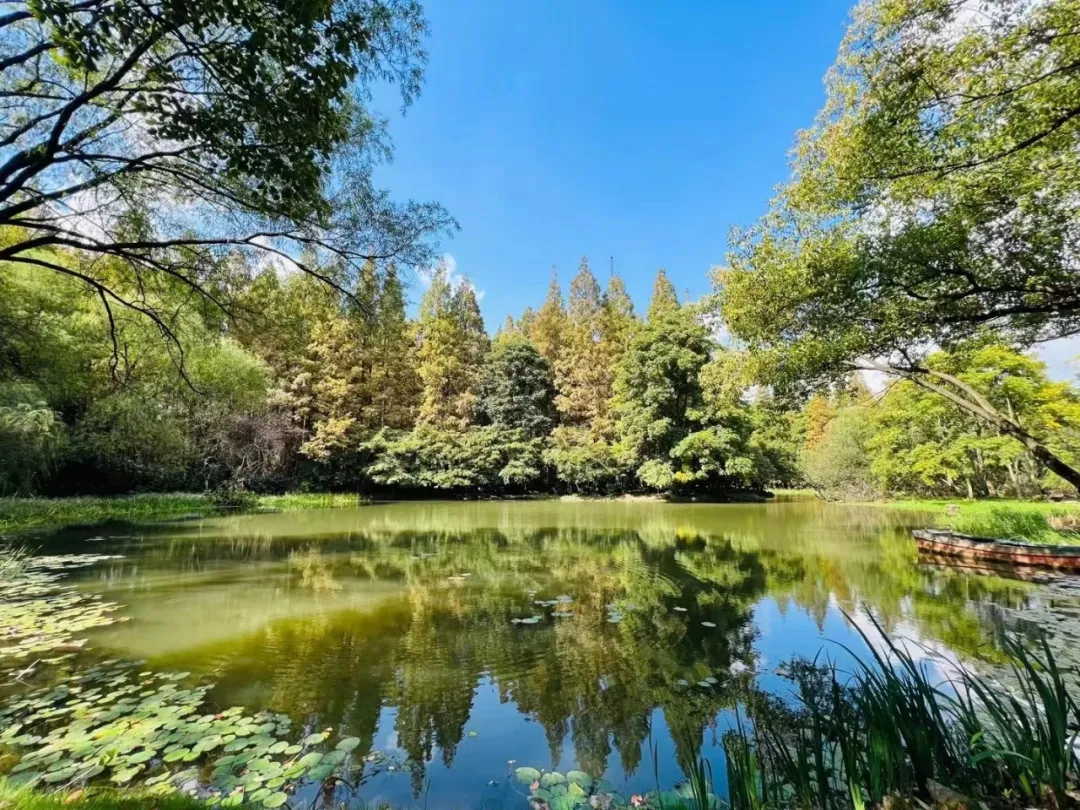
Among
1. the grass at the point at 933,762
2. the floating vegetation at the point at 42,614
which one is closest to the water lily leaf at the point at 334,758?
the grass at the point at 933,762

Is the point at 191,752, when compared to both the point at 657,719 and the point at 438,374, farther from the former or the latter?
the point at 438,374

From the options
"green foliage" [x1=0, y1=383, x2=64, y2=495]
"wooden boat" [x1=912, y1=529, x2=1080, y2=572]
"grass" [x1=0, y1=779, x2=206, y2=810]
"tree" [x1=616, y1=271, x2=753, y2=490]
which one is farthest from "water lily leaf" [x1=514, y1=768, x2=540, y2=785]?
"tree" [x1=616, y1=271, x2=753, y2=490]

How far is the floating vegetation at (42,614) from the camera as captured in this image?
14.6 feet

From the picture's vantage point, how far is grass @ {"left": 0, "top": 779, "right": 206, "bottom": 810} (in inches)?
70.2

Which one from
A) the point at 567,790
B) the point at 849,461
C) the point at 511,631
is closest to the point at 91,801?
the point at 567,790

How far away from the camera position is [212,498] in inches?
746

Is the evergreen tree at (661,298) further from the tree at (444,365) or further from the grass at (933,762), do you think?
the grass at (933,762)

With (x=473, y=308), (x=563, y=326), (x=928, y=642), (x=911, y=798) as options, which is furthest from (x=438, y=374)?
(x=911, y=798)

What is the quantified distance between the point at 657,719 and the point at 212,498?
20208 millimetres

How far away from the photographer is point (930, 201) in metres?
5.61

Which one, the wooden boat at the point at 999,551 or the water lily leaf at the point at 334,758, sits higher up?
the wooden boat at the point at 999,551

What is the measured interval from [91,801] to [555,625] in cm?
Answer: 413

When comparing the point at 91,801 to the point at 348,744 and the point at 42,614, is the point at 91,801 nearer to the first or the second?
the point at 348,744

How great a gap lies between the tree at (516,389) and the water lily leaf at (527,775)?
2596 centimetres
